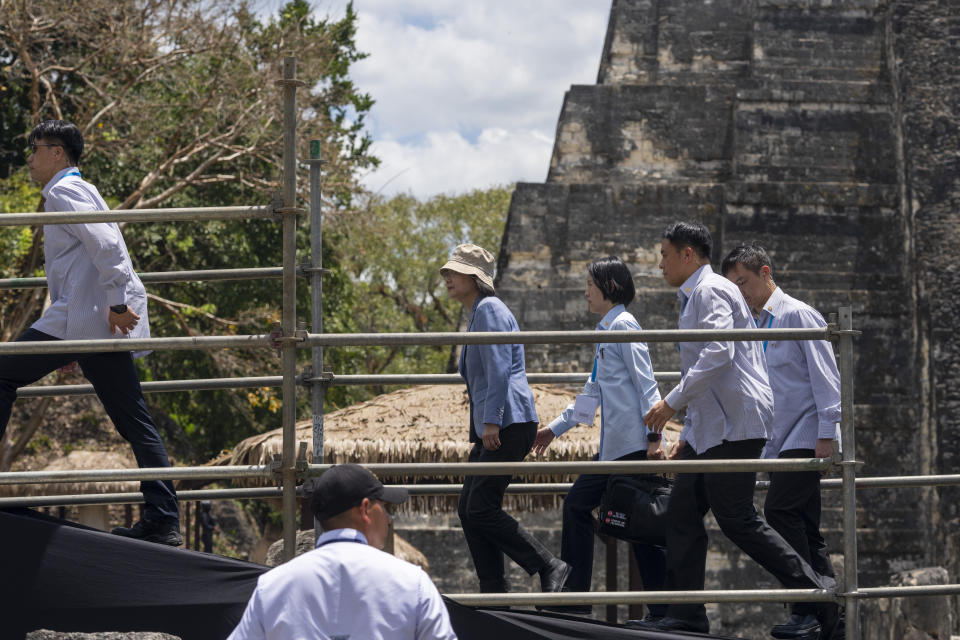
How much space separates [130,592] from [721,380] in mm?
2400

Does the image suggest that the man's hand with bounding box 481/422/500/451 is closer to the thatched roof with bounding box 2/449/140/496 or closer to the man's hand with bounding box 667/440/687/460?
the man's hand with bounding box 667/440/687/460

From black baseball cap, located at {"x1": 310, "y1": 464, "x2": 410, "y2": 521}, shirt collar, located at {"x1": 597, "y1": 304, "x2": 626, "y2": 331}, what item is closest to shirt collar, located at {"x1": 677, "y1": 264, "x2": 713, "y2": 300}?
shirt collar, located at {"x1": 597, "y1": 304, "x2": 626, "y2": 331}

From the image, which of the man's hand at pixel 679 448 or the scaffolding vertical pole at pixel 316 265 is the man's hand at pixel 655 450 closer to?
the man's hand at pixel 679 448

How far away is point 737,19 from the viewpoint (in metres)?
14.2

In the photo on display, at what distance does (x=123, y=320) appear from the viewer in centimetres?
479

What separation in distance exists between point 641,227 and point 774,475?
27.0ft

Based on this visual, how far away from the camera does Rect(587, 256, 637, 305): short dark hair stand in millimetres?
5469

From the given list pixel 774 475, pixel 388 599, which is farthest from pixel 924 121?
pixel 388 599

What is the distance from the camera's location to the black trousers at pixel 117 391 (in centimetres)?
475

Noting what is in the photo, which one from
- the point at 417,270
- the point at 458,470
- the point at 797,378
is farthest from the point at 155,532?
the point at 417,270

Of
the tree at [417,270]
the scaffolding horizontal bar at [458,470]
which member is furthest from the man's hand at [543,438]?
the tree at [417,270]

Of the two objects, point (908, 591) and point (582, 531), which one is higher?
point (582, 531)

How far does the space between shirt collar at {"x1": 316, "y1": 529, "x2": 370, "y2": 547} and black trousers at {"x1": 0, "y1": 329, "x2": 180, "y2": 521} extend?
1612mm

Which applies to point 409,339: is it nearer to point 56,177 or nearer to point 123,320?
point 123,320
